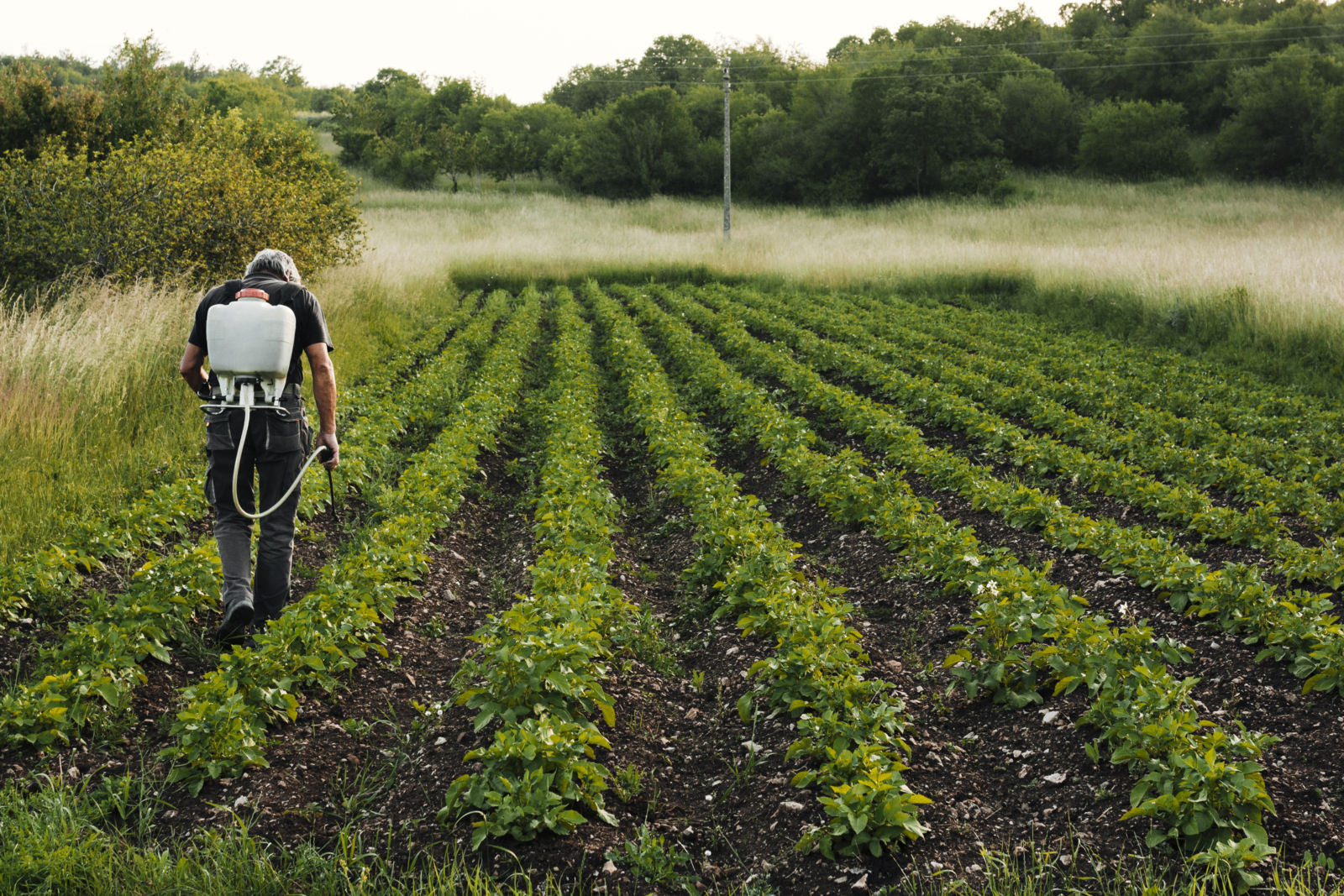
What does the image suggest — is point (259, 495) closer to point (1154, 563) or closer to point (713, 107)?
point (1154, 563)

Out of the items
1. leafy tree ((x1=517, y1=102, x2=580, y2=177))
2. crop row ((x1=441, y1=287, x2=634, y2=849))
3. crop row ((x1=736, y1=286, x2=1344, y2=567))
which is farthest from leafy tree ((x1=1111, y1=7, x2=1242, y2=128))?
crop row ((x1=441, y1=287, x2=634, y2=849))

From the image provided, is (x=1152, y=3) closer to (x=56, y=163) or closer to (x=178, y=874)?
(x=56, y=163)

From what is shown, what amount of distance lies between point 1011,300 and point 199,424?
62.6ft

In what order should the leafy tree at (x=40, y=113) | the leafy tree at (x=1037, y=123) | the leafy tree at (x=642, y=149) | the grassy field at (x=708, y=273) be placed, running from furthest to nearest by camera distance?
the leafy tree at (x=642, y=149) → the leafy tree at (x=1037, y=123) → the leafy tree at (x=40, y=113) → the grassy field at (x=708, y=273)

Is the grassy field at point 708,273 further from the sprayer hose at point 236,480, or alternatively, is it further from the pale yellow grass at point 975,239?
the sprayer hose at point 236,480

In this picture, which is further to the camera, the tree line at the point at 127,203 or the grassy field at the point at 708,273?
the tree line at the point at 127,203

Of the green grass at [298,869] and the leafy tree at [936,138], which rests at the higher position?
the leafy tree at [936,138]

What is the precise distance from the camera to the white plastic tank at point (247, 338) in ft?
17.0

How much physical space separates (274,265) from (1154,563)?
6210 millimetres

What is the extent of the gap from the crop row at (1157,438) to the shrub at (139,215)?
1189 cm

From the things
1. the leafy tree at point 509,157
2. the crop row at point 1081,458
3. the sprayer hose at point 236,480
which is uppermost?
the leafy tree at point 509,157

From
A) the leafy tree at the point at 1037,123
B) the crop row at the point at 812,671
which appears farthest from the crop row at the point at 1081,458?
the leafy tree at the point at 1037,123

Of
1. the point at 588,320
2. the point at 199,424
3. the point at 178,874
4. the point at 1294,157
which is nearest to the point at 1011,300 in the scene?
the point at 588,320

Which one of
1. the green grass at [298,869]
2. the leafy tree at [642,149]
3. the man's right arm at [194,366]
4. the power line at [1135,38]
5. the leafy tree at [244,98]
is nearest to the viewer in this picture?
the green grass at [298,869]
